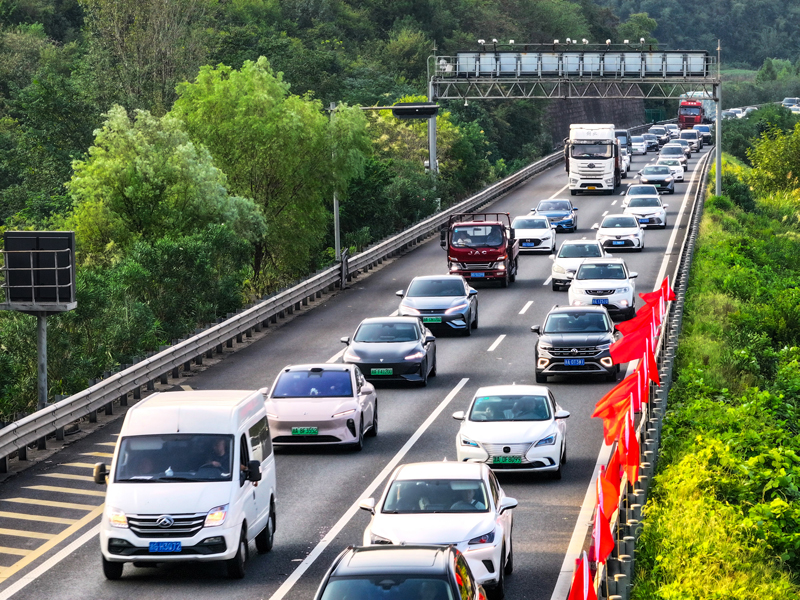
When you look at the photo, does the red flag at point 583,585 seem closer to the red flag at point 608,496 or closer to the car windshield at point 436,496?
the red flag at point 608,496

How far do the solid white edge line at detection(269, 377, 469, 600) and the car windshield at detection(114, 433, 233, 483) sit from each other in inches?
56.5

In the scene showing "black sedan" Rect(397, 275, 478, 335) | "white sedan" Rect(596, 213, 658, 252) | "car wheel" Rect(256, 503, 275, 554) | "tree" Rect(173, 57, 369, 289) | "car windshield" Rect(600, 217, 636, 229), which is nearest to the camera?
"car wheel" Rect(256, 503, 275, 554)

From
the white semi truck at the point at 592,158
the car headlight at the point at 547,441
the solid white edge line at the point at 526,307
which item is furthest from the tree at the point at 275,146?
the car headlight at the point at 547,441

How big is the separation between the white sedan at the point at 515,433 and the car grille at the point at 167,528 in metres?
5.93

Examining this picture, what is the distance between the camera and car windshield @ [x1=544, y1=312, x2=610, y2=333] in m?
27.5

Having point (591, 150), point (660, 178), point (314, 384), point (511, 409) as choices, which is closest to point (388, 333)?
point (314, 384)

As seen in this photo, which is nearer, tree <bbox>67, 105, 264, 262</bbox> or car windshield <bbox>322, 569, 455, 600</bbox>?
car windshield <bbox>322, 569, 455, 600</bbox>

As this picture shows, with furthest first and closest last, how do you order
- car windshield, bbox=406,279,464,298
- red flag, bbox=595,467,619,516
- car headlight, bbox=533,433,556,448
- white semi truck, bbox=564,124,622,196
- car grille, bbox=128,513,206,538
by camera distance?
white semi truck, bbox=564,124,622,196 → car windshield, bbox=406,279,464,298 → car headlight, bbox=533,433,556,448 → car grille, bbox=128,513,206,538 → red flag, bbox=595,467,619,516

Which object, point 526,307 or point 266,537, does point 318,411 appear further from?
point 526,307

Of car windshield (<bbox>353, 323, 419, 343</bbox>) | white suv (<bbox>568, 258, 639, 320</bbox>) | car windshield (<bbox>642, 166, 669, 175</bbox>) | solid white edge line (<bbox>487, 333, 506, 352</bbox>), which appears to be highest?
car windshield (<bbox>642, 166, 669, 175</bbox>)

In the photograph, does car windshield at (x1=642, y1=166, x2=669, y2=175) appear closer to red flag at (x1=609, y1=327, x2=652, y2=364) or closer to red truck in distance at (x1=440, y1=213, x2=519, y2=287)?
red truck in distance at (x1=440, y1=213, x2=519, y2=287)

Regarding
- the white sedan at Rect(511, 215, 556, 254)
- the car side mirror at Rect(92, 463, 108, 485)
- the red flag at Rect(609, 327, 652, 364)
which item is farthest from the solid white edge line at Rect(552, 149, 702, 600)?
the white sedan at Rect(511, 215, 556, 254)

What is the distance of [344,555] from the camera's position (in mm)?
11469

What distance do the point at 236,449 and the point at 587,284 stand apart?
66.9 feet
